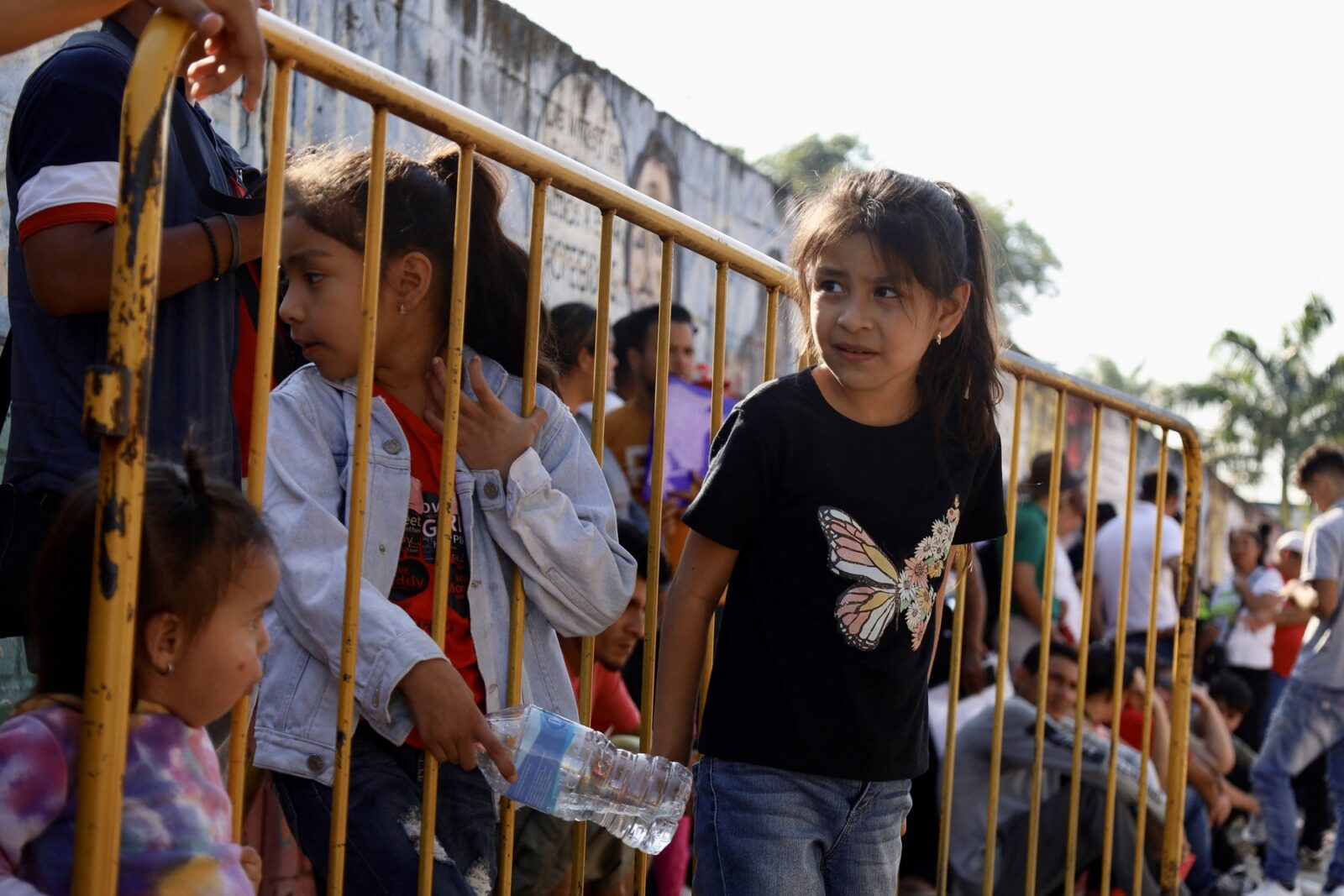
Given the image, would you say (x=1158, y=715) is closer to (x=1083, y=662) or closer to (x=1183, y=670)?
(x=1183, y=670)

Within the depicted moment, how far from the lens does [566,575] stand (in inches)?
96.0

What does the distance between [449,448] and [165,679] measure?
2.08 feet

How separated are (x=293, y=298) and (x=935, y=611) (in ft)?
4.14

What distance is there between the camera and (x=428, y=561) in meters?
2.39

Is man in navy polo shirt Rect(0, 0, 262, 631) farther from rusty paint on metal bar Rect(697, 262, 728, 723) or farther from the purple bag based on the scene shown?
the purple bag

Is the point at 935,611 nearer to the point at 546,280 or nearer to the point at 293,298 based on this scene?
the point at 293,298

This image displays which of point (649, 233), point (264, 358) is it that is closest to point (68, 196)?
point (264, 358)

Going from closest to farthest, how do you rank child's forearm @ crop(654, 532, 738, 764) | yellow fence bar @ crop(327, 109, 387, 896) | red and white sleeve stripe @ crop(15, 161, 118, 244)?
yellow fence bar @ crop(327, 109, 387, 896) → red and white sleeve stripe @ crop(15, 161, 118, 244) → child's forearm @ crop(654, 532, 738, 764)

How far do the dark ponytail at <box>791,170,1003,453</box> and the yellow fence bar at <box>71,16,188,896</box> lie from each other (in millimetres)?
1229

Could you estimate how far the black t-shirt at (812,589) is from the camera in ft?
8.03

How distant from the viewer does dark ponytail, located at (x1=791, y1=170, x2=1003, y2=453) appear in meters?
2.55

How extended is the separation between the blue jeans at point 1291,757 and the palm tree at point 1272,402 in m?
31.0

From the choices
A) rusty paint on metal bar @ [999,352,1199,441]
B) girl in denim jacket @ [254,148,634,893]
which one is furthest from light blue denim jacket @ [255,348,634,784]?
rusty paint on metal bar @ [999,352,1199,441]

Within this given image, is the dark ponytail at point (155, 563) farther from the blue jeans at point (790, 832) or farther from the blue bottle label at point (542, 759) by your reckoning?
the blue jeans at point (790, 832)
